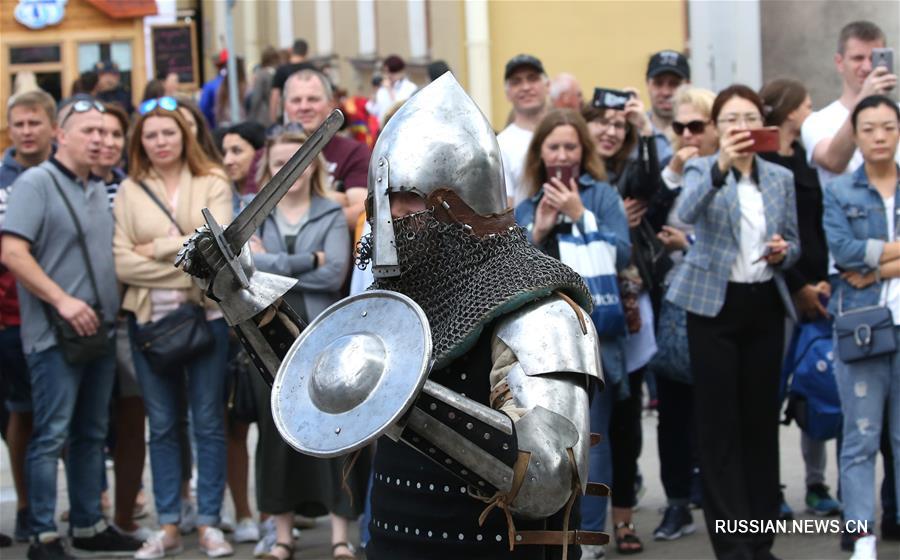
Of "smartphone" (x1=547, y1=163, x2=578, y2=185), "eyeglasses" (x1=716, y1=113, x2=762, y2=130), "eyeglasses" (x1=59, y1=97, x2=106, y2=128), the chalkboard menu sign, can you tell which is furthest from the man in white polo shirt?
the chalkboard menu sign

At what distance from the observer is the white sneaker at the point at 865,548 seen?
5.77 meters

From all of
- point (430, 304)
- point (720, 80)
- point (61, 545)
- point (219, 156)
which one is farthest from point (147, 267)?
point (720, 80)

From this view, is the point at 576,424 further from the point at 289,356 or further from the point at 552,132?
the point at 552,132

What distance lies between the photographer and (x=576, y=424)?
9.78 ft

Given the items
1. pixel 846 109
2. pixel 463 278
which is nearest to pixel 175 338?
pixel 463 278

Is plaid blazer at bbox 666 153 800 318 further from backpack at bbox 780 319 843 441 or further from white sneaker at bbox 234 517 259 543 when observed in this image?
white sneaker at bbox 234 517 259 543

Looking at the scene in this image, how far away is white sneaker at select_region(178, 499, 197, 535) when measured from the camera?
6.89 metres

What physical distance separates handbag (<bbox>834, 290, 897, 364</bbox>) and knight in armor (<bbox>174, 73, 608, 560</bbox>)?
2.70m

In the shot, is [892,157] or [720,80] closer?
[892,157]

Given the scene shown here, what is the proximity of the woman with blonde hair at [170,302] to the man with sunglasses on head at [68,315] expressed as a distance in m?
0.14

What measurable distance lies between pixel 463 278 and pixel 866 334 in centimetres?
300

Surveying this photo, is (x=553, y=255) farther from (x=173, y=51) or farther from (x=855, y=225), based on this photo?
(x=173, y=51)

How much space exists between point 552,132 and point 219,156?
5.65 ft

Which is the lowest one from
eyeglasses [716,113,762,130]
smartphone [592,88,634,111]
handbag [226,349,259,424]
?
handbag [226,349,259,424]
